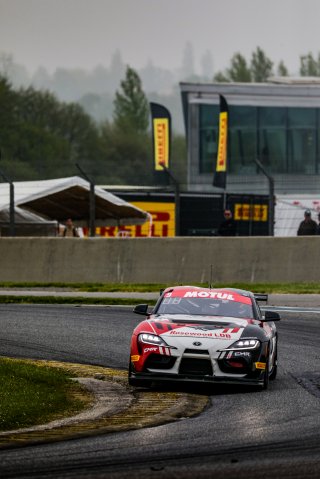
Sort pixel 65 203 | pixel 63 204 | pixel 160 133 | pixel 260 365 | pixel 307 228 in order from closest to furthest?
pixel 260 365, pixel 307 228, pixel 65 203, pixel 63 204, pixel 160 133

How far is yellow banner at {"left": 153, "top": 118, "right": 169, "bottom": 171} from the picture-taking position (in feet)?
193

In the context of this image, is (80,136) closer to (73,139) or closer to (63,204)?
(73,139)

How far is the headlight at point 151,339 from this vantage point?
43.5ft

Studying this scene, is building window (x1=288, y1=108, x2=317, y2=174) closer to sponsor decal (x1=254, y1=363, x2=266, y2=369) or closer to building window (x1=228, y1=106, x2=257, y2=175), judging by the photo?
building window (x1=228, y1=106, x2=257, y2=175)

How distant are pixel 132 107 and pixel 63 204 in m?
119

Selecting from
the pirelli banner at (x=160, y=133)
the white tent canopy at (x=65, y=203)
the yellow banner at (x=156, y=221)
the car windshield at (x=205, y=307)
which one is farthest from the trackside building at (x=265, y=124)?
the car windshield at (x=205, y=307)

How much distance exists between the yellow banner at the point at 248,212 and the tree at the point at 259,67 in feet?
424

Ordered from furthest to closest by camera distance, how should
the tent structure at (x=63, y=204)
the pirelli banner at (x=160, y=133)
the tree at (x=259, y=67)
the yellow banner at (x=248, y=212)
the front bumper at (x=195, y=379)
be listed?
the tree at (x=259, y=67) → the pirelli banner at (x=160, y=133) → the yellow banner at (x=248, y=212) → the tent structure at (x=63, y=204) → the front bumper at (x=195, y=379)

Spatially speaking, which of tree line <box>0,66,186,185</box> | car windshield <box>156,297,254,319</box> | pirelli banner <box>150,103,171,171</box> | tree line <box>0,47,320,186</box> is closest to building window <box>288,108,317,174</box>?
pirelli banner <box>150,103,171,171</box>

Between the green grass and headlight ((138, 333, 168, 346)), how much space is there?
2.76 ft

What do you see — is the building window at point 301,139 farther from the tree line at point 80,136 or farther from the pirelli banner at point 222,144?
the tree line at point 80,136

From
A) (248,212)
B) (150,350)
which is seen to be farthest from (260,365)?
(248,212)

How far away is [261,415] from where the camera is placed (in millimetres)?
11289

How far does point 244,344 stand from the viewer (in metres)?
13.3
